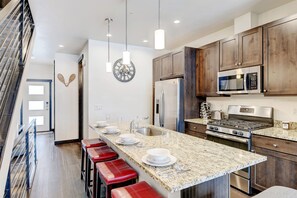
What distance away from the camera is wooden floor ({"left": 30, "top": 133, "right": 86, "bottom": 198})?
2.78m

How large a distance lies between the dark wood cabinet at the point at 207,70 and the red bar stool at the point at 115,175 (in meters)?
2.51

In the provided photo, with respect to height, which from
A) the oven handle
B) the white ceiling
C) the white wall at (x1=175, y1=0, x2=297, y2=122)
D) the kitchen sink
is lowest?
the oven handle

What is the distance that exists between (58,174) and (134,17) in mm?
3192

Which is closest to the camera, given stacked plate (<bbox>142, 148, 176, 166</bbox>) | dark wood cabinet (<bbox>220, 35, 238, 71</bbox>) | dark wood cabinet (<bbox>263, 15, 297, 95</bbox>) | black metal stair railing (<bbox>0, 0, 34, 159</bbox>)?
stacked plate (<bbox>142, 148, 176, 166</bbox>)

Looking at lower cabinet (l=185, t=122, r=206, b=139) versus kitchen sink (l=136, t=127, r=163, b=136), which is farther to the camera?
lower cabinet (l=185, t=122, r=206, b=139)

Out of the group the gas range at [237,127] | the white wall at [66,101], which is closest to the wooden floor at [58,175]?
the white wall at [66,101]

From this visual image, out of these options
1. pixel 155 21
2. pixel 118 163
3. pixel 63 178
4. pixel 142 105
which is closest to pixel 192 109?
pixel 142 105

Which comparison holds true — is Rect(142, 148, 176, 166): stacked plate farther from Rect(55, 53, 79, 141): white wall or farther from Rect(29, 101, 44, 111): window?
Rect(29, 101, 44, 111): window

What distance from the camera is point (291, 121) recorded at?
2756 millimetres

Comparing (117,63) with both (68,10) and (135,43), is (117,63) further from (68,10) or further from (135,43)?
(68,10)

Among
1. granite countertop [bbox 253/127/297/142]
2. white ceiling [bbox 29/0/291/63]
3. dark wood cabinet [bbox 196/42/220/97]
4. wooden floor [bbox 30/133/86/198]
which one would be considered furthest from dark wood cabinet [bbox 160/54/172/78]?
wooden floor [bbox 30/133/86/198]

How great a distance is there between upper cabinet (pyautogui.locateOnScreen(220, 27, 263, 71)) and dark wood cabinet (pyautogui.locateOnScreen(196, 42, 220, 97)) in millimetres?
Result: 166

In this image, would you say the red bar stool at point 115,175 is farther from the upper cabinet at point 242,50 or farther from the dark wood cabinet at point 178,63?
the dark wood cabinet at point 178,63

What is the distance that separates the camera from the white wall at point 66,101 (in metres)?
5.77
